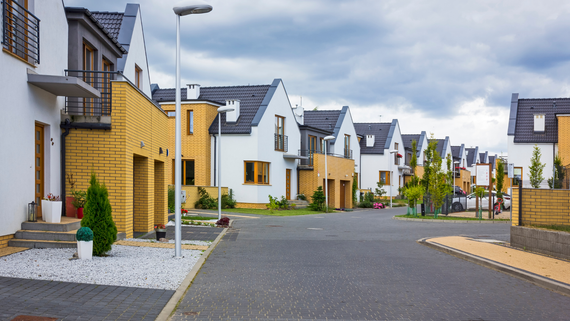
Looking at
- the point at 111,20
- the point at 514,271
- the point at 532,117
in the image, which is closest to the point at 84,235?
the point at 514,271

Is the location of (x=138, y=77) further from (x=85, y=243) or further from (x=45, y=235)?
(x=85, y=243)

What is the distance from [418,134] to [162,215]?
57.3 m

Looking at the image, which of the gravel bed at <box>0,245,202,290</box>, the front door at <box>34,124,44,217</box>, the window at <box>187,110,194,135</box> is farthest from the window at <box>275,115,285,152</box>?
the gravel bed at <box>0,245,202,290</box>

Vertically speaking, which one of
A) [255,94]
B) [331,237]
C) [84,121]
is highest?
[255,94]

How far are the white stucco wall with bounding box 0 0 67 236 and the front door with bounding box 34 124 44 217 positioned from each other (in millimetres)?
97

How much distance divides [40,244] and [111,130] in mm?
3589

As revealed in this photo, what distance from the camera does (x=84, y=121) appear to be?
13.2m

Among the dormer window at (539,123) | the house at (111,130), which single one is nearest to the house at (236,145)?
the house at (111,130)

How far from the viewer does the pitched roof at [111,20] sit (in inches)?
773

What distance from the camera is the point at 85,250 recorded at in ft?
31.6

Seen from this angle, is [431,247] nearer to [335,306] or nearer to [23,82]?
[335,306]

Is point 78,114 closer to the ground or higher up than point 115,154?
higher up

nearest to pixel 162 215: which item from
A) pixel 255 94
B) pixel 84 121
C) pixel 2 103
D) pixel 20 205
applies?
pixel 84 121

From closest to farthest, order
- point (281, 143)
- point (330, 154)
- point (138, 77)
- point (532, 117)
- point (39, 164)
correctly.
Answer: point (39, 164)
point (138, 77)
point (281, 143)
point (532, 117)
point (330, 154)
